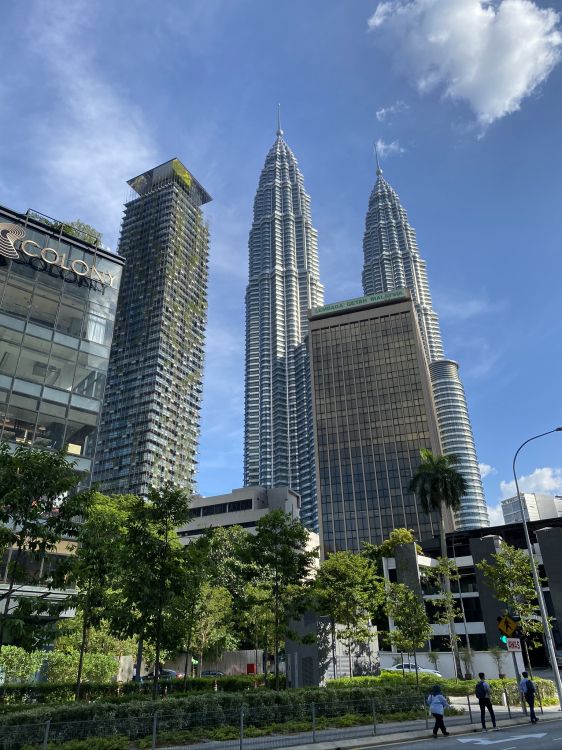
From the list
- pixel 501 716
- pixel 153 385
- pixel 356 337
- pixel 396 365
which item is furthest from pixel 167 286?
pixel 501 716

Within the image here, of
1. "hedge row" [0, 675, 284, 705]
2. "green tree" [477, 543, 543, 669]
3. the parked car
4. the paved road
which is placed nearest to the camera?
the paved road

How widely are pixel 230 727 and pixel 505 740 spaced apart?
30.6 feet

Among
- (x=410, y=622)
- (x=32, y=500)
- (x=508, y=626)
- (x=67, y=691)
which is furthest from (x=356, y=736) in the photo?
(x=67, y=691)

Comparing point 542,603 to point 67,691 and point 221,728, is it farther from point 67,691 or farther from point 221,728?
point 67,691

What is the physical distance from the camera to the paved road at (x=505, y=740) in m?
15.8

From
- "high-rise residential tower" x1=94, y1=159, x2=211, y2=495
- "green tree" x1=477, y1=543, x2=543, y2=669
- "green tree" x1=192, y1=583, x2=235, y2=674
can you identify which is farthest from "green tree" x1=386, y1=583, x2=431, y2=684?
"high-rise residential tower" x1=94, y1=159, x2=211, y2=495

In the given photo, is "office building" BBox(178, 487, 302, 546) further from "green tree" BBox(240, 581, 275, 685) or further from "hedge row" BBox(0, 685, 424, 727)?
"hedge row" BBox(0, 685, 424, 727)

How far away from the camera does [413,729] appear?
20.2 metres

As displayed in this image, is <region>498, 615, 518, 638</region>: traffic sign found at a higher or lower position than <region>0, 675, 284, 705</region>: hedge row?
higher

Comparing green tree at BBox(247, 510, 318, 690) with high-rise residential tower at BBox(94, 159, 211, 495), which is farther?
high-rise residential tower at BBox(94, 159, 211, 495)

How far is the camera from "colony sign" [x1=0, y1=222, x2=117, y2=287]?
40.5 m

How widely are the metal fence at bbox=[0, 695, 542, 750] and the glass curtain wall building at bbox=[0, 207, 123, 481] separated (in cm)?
2321

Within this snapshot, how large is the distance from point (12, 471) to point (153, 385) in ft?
408

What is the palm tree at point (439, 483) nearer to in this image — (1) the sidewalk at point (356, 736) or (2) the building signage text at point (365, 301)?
(1) the sidewalk at point (356, 736)
